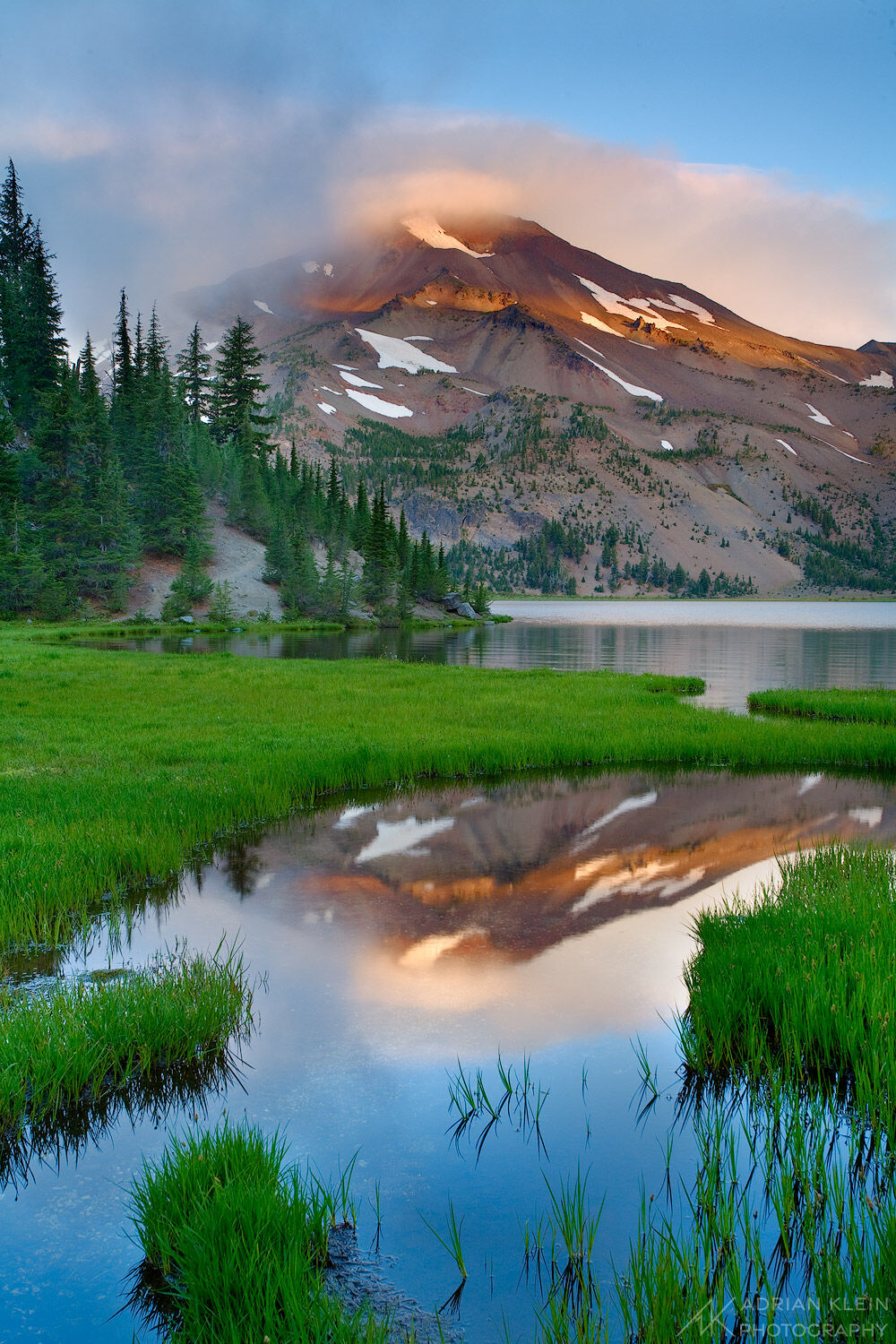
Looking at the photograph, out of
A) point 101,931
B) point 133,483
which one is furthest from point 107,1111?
point 133,483

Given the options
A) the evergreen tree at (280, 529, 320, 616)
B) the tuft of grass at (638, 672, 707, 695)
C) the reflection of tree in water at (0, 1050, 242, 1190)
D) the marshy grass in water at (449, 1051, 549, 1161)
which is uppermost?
the evergreen tree at (280, 529, 320, 616)

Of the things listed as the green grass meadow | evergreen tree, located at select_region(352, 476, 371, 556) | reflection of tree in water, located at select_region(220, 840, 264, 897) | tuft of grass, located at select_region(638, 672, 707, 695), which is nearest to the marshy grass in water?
the green grass meadow

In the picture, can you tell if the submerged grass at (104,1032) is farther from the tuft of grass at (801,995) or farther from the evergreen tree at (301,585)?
the evergreen tree at (301,585)

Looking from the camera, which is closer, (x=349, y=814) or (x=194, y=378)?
(x=349, y=814)

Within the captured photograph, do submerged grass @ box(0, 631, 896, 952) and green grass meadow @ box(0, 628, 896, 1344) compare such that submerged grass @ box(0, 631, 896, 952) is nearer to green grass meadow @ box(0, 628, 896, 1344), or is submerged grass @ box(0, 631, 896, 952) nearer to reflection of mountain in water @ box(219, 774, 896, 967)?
green grass meadow @ box(0, 628, 896, 1344)

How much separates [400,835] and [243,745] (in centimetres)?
612

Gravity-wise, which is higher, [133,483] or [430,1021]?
[133,483]

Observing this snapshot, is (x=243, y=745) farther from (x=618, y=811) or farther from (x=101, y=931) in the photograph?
(x=101, y=931)

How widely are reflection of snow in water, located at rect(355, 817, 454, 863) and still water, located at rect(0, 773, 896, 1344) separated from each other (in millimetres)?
77

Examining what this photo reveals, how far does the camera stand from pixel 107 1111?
6641mm

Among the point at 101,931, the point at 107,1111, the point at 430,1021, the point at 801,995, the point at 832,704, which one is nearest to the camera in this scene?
the point at 107,1111

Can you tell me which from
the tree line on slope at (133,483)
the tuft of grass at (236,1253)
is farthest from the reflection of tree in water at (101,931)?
the tree line on slope at (133,483)

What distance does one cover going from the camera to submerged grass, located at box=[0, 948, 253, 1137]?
6562 millimetres

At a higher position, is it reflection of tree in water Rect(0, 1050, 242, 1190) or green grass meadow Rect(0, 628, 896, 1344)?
green grass meadow Rect(0, 628, 896, 1344)
